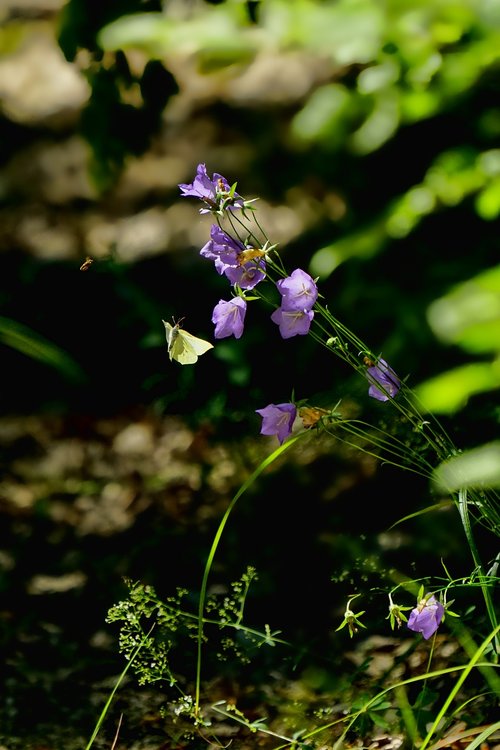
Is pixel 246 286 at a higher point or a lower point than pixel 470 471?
higher

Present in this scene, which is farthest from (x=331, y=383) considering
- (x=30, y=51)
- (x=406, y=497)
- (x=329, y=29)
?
(x=30, y=51)

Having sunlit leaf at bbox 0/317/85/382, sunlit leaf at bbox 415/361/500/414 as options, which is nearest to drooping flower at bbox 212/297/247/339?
sunlit leaf at bbox 415/361/500/414

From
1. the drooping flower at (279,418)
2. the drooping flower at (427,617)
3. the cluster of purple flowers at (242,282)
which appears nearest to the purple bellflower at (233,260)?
the cluster of purple flowers at (242,282)

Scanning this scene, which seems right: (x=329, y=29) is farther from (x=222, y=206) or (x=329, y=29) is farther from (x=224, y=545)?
(x=224, y=545)

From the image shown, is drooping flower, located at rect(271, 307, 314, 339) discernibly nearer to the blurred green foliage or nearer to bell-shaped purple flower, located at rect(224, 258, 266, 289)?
bell-shaped purple flower, located at rect(224, 258, 266, 289)

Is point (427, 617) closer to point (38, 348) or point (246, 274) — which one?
point (246, 274)

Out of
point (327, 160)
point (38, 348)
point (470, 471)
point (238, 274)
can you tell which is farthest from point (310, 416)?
point (38, 348)

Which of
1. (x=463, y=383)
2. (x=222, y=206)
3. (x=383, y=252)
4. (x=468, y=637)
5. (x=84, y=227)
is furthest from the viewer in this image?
(x=84, y=227)
